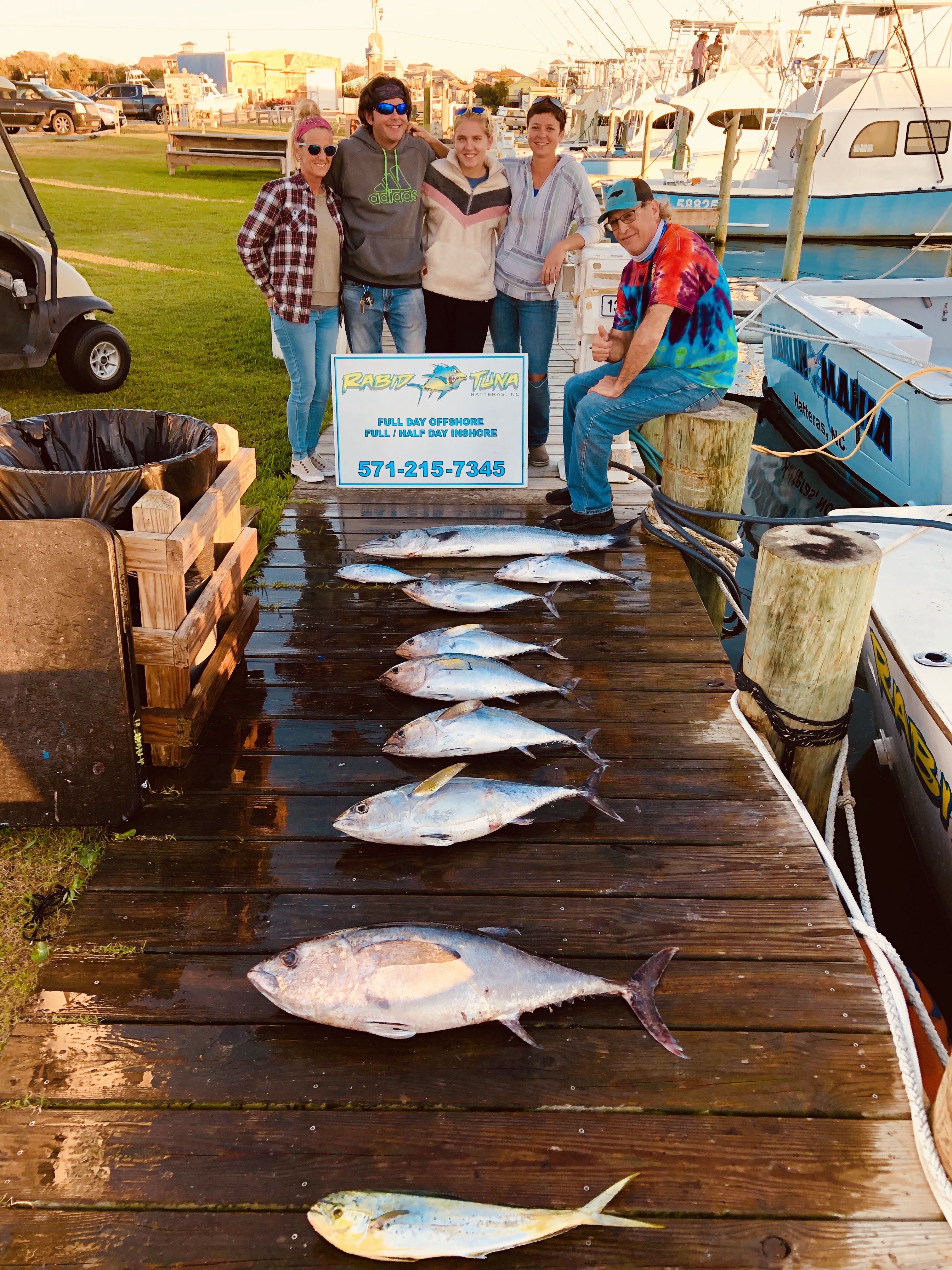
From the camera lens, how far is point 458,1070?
7.39 ft

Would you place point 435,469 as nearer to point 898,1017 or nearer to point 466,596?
point 466,596

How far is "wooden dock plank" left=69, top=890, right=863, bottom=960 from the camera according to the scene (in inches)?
103

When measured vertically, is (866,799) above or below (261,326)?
below

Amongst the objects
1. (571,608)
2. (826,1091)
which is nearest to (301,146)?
(571,608)

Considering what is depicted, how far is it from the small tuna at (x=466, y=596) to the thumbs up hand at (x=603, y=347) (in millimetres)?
1763

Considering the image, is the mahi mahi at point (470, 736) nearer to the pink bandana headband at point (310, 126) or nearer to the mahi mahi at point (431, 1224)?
the mahi mahi at point (431, 1224)

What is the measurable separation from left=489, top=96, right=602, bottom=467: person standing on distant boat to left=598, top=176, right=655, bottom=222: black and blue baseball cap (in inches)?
26.5

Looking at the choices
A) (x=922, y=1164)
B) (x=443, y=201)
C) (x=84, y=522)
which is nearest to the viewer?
(x=922, y=1164)

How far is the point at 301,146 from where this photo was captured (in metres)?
5.19

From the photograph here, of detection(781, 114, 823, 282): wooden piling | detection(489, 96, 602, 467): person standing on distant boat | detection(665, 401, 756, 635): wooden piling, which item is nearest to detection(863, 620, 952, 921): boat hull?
detection(665, 401, 756, 635): wooden piling

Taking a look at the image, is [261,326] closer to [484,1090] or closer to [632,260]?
[632,260]

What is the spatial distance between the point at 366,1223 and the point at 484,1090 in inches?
17.0

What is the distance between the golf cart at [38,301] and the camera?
304 inches

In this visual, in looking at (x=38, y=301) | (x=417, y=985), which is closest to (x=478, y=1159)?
(x=417, y=985)
